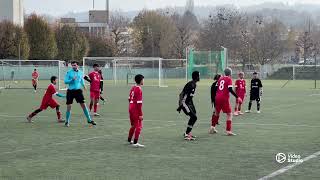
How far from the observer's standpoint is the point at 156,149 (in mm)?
13000

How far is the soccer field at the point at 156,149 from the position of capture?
33.5 feet

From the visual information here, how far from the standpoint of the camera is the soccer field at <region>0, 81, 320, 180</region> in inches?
402

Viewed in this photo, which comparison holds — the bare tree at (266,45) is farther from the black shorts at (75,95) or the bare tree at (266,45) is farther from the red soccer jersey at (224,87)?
the red soccer jersey at (224,87)

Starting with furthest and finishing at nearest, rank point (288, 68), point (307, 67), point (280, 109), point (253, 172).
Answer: point (288, 68) → point (307, 67) → point (280, 109) → point (253, 172)

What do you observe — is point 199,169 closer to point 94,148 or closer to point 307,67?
point 94,148

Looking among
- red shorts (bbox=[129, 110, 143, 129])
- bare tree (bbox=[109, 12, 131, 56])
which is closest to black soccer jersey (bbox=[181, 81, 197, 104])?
red shorts (bbox=[129, 110, 143, 129])

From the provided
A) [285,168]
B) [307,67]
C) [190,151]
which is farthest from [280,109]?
[307,67]

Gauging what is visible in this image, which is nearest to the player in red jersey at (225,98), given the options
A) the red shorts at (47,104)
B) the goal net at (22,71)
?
the red shorts at (47,104)

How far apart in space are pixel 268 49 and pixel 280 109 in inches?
2619

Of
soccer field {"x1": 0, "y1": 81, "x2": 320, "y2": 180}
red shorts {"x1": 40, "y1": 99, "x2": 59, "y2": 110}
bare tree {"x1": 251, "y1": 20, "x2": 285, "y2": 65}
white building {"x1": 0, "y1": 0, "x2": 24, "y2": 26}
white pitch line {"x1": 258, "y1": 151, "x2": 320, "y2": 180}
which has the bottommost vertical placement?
soccer field {"x1": 0, "y1": 81, "x2": 320, "y2": 180}

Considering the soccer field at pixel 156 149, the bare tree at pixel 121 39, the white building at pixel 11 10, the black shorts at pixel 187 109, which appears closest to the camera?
the soccer field at pixel 156 149

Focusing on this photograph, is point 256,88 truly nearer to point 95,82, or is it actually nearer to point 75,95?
point 95,82

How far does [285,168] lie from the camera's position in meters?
10.5

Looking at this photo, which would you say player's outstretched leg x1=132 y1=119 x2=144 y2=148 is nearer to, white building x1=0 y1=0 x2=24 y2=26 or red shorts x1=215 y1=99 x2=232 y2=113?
red shorts x1=215 y1=99 x2=232 y2=113
